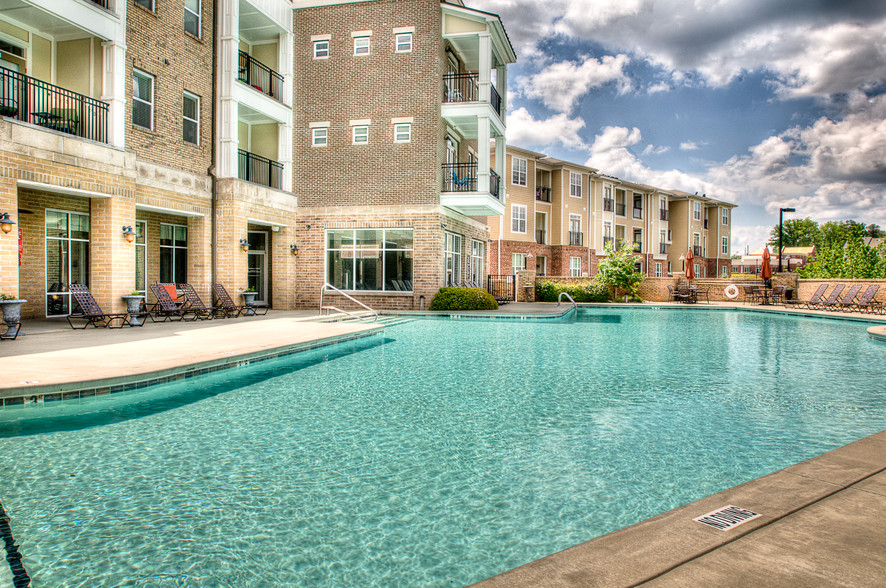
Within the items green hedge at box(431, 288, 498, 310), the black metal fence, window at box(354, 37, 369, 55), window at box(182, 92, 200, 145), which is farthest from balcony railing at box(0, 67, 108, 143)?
the black metal fence

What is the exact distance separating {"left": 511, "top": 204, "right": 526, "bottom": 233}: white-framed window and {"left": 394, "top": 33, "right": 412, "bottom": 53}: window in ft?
53.6

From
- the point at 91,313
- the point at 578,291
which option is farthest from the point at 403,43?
the point at 578,291

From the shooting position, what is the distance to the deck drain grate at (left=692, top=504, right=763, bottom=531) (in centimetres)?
278

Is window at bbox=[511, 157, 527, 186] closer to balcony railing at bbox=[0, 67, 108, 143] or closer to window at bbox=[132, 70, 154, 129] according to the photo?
window at bbox=[132, 70, 154, 129]

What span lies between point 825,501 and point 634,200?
1831 inches

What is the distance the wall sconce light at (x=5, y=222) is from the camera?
33.7 feet

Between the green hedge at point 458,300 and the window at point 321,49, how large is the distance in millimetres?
9810

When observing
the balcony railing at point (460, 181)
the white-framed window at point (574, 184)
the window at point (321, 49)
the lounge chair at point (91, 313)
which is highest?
the window at point (321, 49)

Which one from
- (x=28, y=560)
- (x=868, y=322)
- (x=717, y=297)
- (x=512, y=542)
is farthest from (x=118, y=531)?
(x=717, y=297)

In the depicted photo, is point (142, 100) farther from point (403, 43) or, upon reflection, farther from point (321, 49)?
point (403, 43)

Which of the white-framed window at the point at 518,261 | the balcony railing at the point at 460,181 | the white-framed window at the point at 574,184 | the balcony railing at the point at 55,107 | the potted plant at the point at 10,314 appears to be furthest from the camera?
the white-framed window at the point at 574,184

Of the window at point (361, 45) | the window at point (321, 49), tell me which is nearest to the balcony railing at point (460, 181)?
the window at point (361, 45)

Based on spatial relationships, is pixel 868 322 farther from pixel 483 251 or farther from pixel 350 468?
pixel 350 468

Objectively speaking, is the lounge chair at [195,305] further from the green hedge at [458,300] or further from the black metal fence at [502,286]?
the black metal fence at [502,286]
